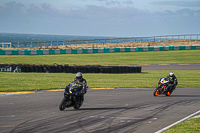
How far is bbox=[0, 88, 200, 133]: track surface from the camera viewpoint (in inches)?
348

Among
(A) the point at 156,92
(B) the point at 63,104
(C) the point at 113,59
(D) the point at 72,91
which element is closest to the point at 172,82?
(A) the point at 156,92

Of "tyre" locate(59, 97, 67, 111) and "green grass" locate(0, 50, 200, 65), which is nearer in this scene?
"tyre" locate(59, 97, 67, 111)

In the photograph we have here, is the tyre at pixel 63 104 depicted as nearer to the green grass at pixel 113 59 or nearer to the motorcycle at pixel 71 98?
the motorcycle at pixel 71 98

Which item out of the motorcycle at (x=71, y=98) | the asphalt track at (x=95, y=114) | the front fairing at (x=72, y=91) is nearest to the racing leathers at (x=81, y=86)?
the motorcycle at (x=71, y=98)

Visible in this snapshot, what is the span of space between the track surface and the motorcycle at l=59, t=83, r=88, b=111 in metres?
0.22

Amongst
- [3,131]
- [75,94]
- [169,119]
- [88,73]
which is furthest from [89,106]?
[88,73]

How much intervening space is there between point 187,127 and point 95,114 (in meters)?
3.17

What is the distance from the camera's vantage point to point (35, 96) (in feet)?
49.4

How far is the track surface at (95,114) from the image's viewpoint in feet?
29.0

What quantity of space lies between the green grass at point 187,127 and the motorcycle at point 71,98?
3801mm

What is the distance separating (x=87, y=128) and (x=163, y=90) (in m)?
8.55

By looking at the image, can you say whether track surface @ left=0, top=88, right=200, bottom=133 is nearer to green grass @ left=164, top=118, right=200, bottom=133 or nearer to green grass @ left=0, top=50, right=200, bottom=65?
green grass @ left=164, top=118, right=200, bottom=133

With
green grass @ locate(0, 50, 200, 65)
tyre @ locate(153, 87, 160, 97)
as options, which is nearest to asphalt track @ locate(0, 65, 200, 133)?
tyre @ locate(153, 87, 160, 97)

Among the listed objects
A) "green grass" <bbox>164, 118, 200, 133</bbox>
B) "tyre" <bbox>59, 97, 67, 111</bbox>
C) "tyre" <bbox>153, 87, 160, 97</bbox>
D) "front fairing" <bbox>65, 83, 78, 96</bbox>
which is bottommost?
"tyre" <bbox>153, 87, 160, 97</bbox>
